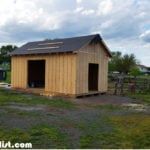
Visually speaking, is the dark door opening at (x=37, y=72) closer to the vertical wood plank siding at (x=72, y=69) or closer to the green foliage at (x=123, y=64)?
the vertical wood plank siding at (x=72, y=69)

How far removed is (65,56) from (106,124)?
10.1 m

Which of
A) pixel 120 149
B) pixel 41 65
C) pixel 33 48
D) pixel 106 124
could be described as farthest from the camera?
pixel 41 65

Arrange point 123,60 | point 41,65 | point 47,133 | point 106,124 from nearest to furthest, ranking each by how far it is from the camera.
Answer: point 47,133
point 106,124
point 41,65
point 123,60

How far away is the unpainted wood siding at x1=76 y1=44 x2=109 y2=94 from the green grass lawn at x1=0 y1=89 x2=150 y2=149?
6.67 meters

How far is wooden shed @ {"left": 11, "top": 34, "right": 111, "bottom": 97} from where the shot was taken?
19.1 meters

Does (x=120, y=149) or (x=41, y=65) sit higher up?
(x=41, y=65)

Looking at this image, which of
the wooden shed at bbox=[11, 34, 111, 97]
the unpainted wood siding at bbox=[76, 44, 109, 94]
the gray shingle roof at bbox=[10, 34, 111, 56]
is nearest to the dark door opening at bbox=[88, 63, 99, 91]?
the wooden shed at bbox=[11, 34, 111, 97]

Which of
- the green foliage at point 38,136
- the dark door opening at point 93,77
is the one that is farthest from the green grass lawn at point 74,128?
the dark door opening at point 93,77

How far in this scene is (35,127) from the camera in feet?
30.1

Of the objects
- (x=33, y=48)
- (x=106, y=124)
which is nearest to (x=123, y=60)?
(x=33, y=48)

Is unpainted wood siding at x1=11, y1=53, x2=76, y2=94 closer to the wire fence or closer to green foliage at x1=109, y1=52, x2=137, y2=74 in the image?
the wire fence

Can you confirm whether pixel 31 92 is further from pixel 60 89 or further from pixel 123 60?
pixel 123 60

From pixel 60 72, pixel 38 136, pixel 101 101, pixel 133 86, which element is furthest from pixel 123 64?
pixel 38 136

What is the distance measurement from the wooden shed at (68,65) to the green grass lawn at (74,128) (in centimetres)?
661
